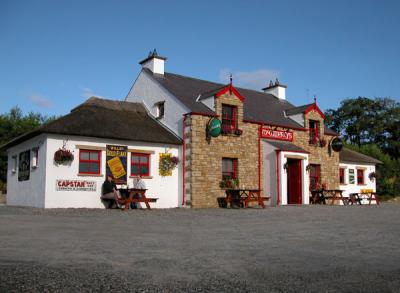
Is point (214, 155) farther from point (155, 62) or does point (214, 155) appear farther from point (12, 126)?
point (12, 126)

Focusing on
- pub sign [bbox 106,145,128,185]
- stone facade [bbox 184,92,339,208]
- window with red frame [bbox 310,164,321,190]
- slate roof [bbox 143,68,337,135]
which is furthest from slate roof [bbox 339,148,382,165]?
pub sign [bbox 106,145,128,185]

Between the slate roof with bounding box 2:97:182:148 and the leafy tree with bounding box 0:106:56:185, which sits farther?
the leafy tree with bounding box 0:106:56:185

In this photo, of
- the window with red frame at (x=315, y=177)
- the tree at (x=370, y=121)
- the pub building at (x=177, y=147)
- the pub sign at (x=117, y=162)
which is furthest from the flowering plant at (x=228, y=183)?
the tree at (x=370, y=121)

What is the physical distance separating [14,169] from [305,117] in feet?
54.9

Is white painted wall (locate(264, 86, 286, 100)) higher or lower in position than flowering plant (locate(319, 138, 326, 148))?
higher

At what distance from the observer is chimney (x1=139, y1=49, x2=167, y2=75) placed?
2577 centimetres

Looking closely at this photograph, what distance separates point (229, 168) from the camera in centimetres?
2295

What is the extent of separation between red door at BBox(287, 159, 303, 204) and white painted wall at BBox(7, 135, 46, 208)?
13167mm

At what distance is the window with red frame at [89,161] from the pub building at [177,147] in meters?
0.04

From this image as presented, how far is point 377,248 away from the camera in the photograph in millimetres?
7934

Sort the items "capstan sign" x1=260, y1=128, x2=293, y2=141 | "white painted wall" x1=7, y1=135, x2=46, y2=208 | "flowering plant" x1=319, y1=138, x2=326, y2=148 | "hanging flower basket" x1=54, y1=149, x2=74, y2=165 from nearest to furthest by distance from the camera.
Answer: "hanging flower basket" x1=54, y1=149, x2=74, y2=165 < "white painted wall" x1=7, y1=135, x2=46, y2=208 < "capstan sign" x1=260, y1=128, x2=293, y2=141 < "flowering plant" x1=319, y1=138, x2=326, y2=148

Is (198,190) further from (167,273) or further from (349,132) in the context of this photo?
(349,132)

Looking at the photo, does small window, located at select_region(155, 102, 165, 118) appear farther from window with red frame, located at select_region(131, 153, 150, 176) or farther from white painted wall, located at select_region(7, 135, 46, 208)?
white painted wall, located at select_region(7, 135, 46, 208)

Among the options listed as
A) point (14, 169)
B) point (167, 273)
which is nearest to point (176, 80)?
point (14, 169)
